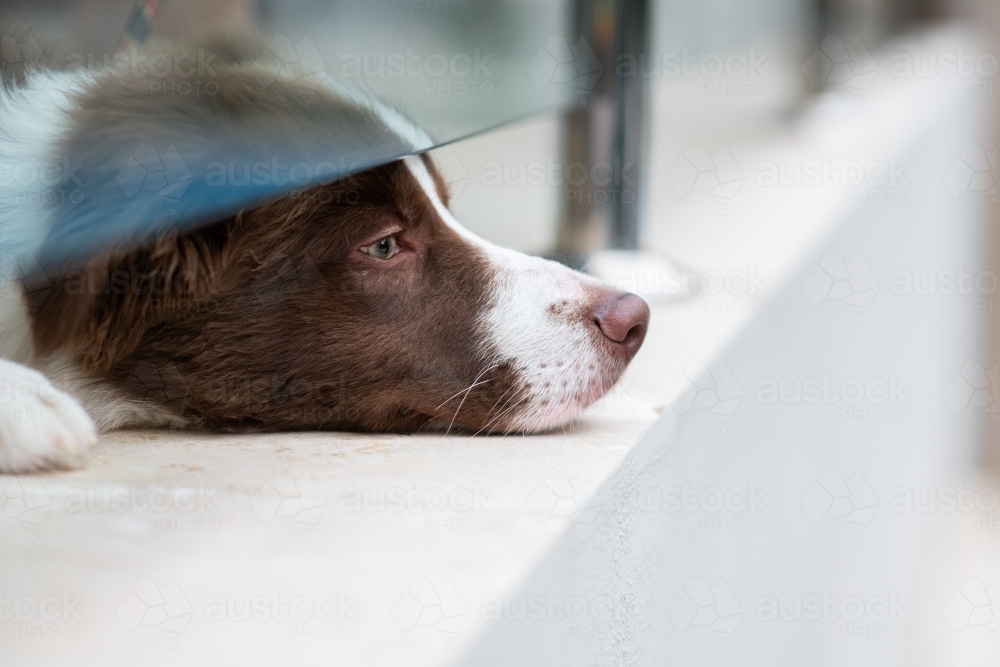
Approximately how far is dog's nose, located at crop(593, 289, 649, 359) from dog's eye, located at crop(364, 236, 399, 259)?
0.84 ft

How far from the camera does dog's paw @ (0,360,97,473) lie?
0.84 m

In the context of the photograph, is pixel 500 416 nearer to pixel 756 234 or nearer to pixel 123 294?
pixel 123 294

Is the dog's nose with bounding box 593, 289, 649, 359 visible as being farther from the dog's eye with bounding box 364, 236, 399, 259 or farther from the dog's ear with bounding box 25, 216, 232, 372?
the dog's ear with bounding box 25, 216, 232, 372

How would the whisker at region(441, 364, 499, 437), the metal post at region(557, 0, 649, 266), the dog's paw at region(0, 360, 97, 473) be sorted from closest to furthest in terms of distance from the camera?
the dog's paw at region(0, 360, 97, 473), the whisker at region(441, 364, 499, 437), the metal post at region(557, 0, 649, 266)

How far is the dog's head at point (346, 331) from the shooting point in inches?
40.2

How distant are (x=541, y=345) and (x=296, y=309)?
0.29 meters

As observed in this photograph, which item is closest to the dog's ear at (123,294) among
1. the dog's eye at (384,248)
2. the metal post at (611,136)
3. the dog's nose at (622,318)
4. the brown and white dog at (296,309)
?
the brown and white dog at (296,309)


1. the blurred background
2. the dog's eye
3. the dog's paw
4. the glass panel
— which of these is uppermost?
the glass panel

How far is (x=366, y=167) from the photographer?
1.08 meters

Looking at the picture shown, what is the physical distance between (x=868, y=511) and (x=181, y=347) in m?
2.00

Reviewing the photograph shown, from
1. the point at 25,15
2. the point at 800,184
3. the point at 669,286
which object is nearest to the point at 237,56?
the point at 25,15

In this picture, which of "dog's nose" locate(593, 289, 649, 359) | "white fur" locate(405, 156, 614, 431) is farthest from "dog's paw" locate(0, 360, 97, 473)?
"dog's nose" locate(593, 289, 649, 359)

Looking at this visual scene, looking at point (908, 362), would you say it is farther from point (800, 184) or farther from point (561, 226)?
point (561, 226)

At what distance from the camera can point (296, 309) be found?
1.05 meters
